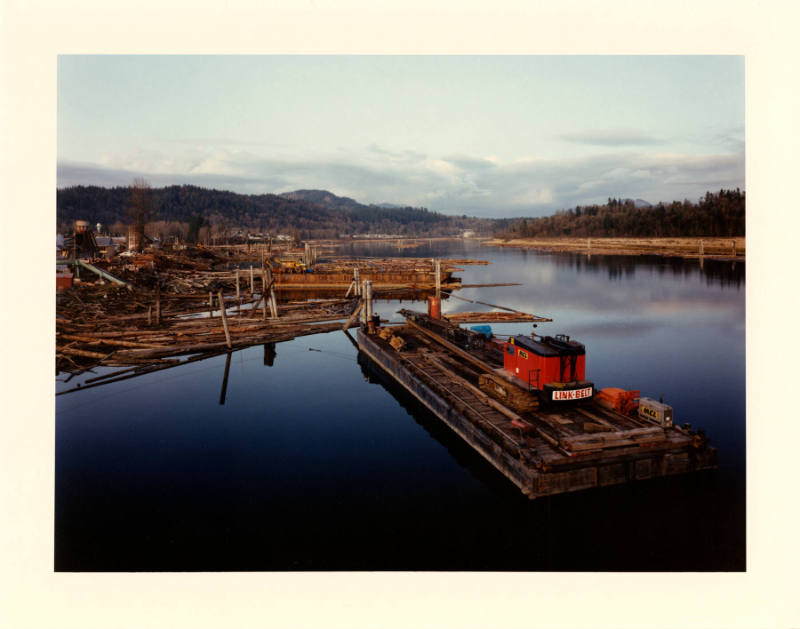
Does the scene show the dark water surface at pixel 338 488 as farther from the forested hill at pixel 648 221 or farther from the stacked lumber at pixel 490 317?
the stacked lumber at pixel 490 317

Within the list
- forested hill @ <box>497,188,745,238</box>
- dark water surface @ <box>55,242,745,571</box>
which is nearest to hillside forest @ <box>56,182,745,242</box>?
forested hill @ <box>497,188,745,238</box>

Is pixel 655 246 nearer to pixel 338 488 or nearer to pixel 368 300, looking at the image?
pixel 368 300

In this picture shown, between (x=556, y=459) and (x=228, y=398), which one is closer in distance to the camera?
(x=556, y=459)

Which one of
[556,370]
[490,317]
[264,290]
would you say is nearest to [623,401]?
[556,370]

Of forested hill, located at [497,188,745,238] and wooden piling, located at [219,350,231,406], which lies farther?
forested hill, located at [497,188,745,238]

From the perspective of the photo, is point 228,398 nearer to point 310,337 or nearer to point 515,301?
point 310,337

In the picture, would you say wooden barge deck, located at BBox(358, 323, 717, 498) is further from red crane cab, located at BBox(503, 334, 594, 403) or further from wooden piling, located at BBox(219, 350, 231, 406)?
wooden piling, located at BBox(219, 350, 231, 406)
